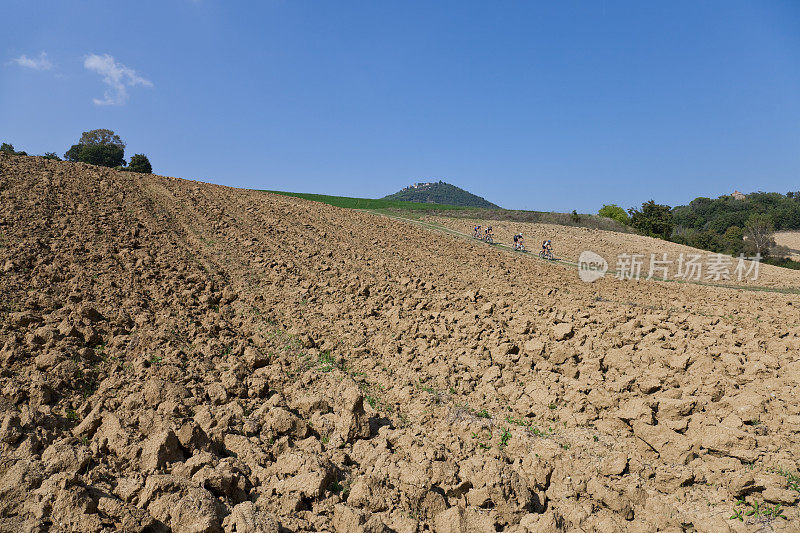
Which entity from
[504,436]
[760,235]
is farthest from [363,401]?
[760,235]

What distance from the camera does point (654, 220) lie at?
5344cm

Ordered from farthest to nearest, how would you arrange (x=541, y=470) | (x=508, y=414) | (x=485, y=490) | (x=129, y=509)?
(x=508, y=414)
(x=541, y=470)
(x=485, y=490)
(x=129, y=509)

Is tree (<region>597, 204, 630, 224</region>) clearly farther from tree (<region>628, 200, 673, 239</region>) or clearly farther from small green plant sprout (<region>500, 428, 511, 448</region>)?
small green plant sprout (<region>500, 428, 511, 448</region>)

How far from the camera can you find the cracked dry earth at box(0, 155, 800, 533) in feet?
13.0

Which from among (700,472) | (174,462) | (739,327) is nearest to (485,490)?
(700,472)

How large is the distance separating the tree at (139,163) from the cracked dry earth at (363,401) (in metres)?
35.5

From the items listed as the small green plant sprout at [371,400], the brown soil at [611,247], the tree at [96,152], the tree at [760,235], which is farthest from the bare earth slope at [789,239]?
the tree at [96,152]

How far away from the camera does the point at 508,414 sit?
6.00 m

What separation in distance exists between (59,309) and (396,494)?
7125 mm

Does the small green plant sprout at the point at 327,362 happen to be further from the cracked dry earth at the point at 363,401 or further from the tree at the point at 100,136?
the tree at the point at 100,136

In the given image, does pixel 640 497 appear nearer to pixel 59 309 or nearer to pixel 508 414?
pixel 508 414

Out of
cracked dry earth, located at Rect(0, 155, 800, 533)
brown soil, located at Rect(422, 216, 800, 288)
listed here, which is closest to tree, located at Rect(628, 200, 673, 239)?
brown soil, located at Rect(422, 216, 800, 288)

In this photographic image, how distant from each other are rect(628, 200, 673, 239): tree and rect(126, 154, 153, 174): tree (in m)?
56.3

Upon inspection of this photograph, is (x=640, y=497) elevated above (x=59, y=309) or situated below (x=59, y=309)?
below
